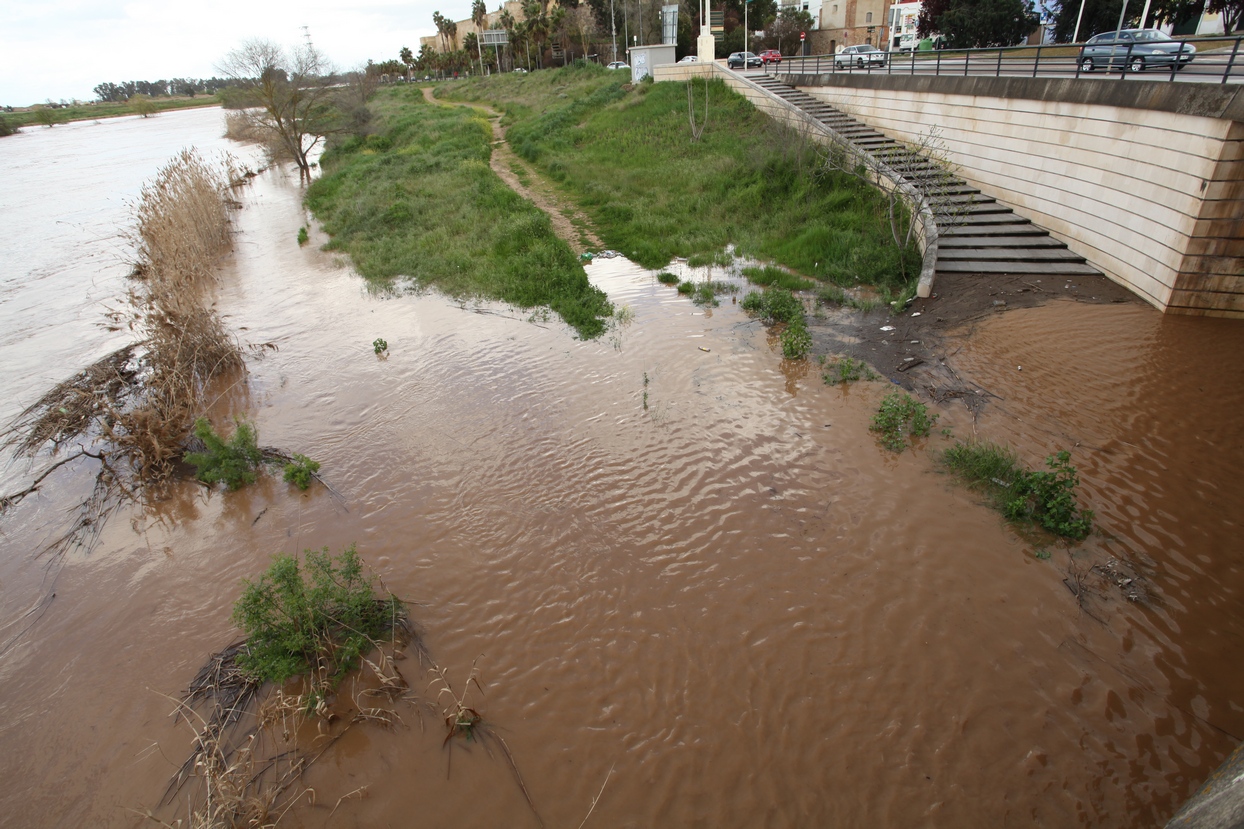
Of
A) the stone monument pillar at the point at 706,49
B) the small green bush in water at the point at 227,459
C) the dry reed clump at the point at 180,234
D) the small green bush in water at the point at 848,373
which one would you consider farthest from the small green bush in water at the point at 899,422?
the stone monument pillar at the point at 706,49

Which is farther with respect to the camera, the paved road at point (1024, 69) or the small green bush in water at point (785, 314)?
the paved road at point (1024, 69)

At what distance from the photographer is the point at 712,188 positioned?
17.1 m

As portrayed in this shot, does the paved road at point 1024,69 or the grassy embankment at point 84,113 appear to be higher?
the grassy embankment at point 84,113

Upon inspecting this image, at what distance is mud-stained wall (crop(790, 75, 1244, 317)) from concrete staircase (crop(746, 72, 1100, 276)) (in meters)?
0.25

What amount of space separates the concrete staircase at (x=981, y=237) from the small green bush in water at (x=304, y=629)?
1114 cm

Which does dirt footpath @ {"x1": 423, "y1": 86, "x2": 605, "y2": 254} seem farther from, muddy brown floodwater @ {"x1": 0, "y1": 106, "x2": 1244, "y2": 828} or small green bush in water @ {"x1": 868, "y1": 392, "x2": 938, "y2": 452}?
small green bush in water @ {"x1": 868, "y1": 392, "x2": 938, "y2": 452}

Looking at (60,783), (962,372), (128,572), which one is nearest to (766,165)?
(962,372)

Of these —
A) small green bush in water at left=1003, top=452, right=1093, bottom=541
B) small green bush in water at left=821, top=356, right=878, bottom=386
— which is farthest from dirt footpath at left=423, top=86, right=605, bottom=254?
small green bush in water at left=1003, top=452, right=1093, bottom=541

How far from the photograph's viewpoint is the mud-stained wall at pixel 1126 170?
844 cm

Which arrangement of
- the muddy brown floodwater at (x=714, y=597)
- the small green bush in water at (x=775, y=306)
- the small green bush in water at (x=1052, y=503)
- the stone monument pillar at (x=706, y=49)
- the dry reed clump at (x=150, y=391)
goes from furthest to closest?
the stone monument pillar at (x=706, y=49), the small green bush in water at (x=775, y=306), the dry reed clump at (x=150, y=391), the small green bush in water at (x=1052, y=503), the muddy brown floodwater at (x=714, y=597)

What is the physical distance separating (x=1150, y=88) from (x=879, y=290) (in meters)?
4.68

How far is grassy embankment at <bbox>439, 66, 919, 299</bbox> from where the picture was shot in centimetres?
1280

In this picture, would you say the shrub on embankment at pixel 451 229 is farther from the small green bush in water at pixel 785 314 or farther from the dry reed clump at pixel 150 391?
the dry reed clump at pixel 150 391

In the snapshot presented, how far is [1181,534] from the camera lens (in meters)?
5.54
